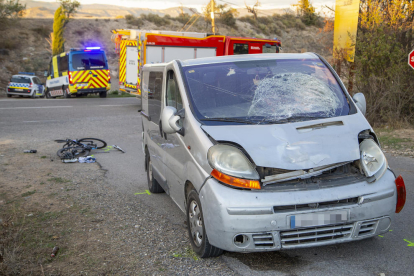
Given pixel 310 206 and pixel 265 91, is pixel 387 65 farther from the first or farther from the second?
pixel 310 206

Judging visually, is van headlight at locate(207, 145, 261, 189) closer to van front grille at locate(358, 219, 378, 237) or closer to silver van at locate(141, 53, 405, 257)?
silver van at locate(141, 53, 405, 257)

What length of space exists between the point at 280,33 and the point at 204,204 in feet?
204

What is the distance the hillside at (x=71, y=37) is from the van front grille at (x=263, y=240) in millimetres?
31127

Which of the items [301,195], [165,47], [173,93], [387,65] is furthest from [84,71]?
[301,195]

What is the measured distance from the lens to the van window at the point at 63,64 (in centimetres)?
2302

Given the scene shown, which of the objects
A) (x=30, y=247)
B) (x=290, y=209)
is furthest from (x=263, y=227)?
(x=30, y=247)

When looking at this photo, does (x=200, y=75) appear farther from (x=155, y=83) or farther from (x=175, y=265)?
(x=175, y=265)

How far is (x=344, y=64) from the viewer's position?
13.1 meters

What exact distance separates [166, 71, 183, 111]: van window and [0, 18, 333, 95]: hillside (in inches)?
1166

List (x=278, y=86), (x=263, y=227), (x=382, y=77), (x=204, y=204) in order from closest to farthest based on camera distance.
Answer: (x=263, y=227) < (x=204, y=204) < (x=278, y=86) < (x=382, y=77)

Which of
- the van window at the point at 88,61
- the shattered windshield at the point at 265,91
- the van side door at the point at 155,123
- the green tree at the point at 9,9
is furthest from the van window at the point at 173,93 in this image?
the green tree at the point at 9,9

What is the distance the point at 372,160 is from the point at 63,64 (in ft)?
72.2

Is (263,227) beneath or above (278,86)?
beneath

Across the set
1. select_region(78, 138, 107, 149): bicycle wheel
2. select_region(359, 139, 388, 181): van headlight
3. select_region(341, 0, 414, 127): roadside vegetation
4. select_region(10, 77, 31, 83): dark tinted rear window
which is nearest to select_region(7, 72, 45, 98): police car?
select_region(10, 77, 31, 83): dark tinted rear window
